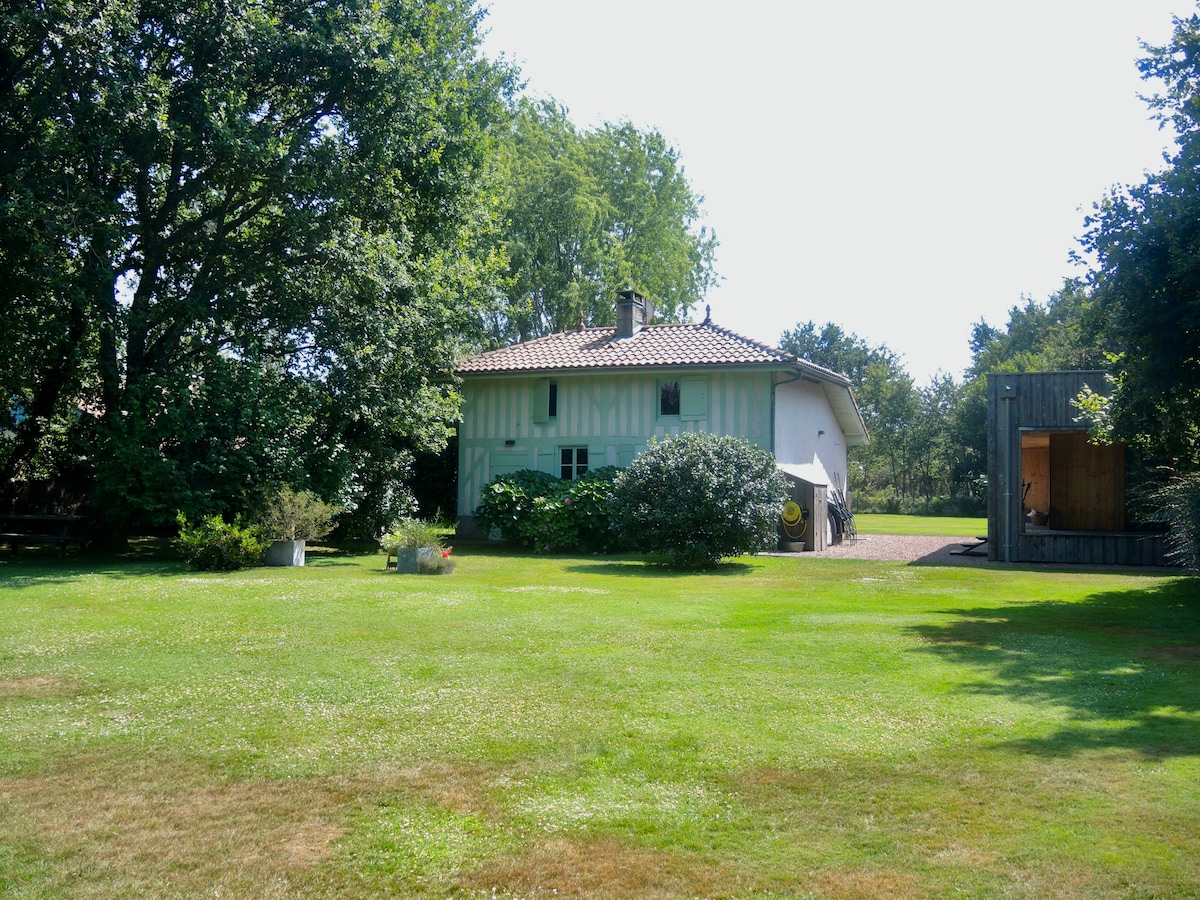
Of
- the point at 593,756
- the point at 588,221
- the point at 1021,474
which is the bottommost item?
the point at 593,756

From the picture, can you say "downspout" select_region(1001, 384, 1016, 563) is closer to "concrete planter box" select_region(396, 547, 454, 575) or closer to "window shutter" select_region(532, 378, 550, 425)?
"window shutter" select_region(532, 378, 550, 425)

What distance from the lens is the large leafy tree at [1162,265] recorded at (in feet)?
36.2

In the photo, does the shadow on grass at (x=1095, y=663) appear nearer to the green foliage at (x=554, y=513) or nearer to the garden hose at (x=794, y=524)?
the garden hose at (x=794, y=524)

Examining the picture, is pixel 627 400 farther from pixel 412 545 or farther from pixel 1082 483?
pixel 1082 483

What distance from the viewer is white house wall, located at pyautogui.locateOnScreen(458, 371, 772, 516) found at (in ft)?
76.5

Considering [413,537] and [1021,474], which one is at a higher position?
[1021,474]

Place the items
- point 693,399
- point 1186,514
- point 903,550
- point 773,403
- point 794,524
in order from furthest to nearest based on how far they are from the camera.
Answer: point 693,399 < point 903,550 < point 773,403 < point 794,524 < point 1186,514

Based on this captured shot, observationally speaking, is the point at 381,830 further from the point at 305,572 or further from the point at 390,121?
the point at 390,121

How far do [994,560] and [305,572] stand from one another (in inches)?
532

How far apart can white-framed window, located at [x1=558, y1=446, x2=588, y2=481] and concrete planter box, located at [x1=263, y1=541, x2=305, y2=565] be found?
907cm

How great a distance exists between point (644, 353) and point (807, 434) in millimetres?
5244

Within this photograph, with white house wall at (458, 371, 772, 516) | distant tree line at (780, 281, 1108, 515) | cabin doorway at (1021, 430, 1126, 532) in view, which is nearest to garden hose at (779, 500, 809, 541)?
white house wall at (458, 371, 772, 516)

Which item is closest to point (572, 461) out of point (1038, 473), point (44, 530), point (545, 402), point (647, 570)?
point (545, 402)

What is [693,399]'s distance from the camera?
933 inches
